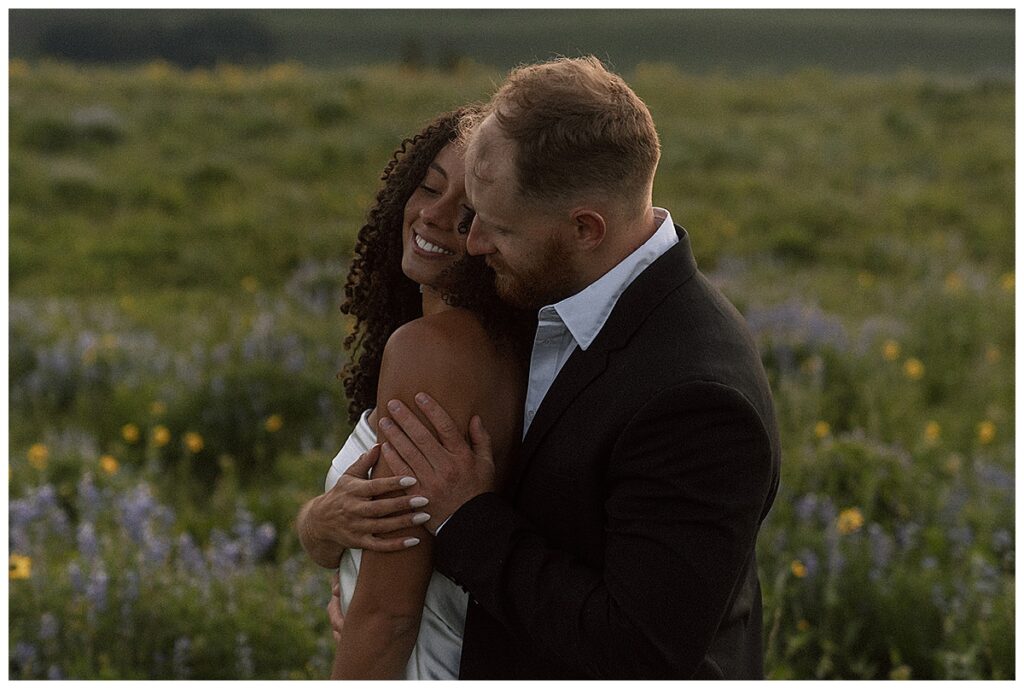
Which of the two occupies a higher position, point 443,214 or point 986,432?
point 443,214

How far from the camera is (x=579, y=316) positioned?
2.09 m

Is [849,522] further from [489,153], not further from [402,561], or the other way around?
[489,153]

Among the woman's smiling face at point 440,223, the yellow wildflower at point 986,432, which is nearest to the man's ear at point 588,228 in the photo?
the woman's smiling face at point 440,223

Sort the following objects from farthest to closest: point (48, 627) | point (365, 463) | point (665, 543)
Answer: point (48, 627) < point (365, 463) < point (665, 543)

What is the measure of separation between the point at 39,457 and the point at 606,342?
3.93 metres

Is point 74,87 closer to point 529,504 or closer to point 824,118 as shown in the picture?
point 824,118

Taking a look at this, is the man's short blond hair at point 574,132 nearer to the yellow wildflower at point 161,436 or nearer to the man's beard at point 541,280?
the man's beard at point 541,280

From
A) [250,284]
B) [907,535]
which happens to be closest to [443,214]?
[907,535]

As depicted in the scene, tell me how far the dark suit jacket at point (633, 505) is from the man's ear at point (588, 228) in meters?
0.12

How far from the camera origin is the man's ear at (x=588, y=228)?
78.1 inches

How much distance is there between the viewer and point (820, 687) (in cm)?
357

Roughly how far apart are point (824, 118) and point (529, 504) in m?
11.7

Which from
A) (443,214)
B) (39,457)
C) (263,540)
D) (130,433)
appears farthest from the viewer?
(130,433)

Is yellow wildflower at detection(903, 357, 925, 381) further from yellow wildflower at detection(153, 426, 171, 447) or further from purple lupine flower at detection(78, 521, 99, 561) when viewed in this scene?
purple lupine flower at detection(78, 521, 99, 561)
